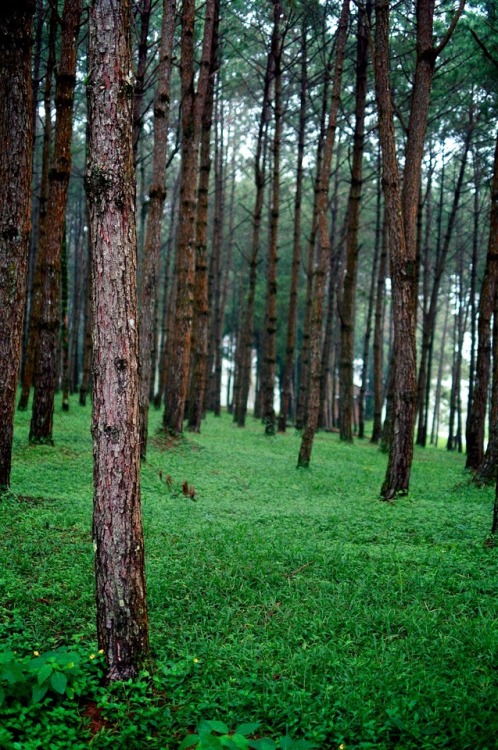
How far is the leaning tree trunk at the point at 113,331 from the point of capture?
3893 millimetres

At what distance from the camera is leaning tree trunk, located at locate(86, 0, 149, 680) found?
389cm

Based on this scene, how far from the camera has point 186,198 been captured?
1354 cm

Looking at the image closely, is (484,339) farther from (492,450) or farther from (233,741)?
(233,741)

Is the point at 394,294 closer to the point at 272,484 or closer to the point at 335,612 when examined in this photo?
the point at 272,484

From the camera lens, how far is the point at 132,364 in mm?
3963

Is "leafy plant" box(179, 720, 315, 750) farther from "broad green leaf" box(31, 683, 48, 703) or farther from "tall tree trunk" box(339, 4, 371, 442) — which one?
"tall tree trunk" box(339, 4, 371, 442)

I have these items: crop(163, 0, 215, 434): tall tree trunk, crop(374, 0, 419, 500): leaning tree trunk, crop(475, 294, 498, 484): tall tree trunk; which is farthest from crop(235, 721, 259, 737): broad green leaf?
crop(163, 0, 215, 434): tall tree trunk

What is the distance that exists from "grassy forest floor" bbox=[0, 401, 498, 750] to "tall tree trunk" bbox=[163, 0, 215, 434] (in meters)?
5.81

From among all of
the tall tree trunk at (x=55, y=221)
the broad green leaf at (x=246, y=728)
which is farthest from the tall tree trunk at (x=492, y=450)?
the broad green leaf at (x=246, y=728)

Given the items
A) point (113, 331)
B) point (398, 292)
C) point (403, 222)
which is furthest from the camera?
point (403, 222)

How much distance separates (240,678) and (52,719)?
3.80 ft

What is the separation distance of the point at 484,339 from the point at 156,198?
7.12 meters

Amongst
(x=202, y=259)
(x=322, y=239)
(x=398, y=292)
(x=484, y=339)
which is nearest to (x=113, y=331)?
(x=398, y=292)

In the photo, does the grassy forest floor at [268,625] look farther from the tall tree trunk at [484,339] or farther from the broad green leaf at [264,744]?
the tall tree trunk at [484,339]
